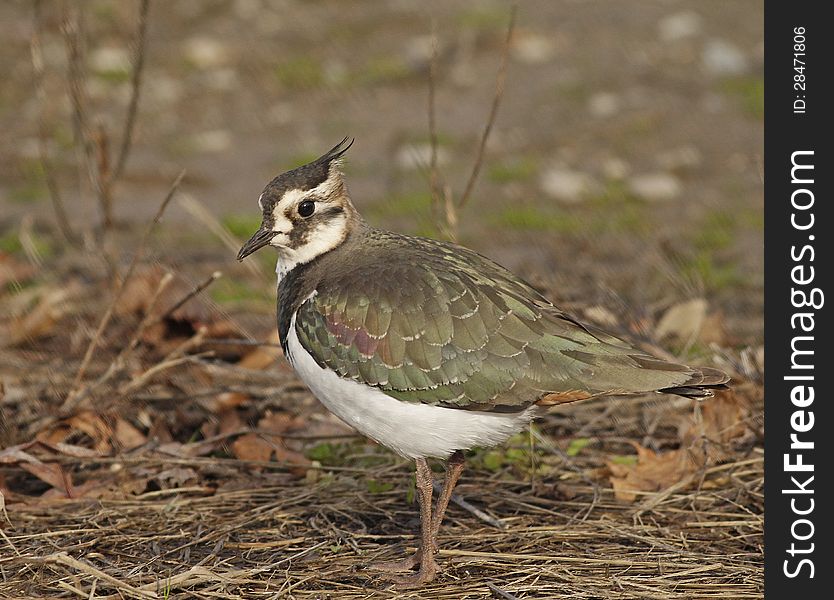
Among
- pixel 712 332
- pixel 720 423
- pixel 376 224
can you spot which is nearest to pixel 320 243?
pixel 720 423

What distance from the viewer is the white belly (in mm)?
4730

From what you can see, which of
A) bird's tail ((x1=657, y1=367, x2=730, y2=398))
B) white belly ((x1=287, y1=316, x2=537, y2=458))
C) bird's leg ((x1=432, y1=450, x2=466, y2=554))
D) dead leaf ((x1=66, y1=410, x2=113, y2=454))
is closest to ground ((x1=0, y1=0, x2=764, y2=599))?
dead leaf ((x1=66, y1=410, x2=113, y2=454))

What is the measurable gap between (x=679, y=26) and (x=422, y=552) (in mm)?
10847

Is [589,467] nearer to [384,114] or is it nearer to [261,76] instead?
[384,114]

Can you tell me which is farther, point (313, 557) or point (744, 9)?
point (744, 9)

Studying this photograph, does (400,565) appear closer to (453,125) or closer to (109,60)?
(453,125)

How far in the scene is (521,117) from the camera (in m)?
12.3

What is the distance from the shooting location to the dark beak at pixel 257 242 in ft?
16.9

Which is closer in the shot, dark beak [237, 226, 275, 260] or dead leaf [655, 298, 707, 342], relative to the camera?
dark beak [237, 226, 275, 260]

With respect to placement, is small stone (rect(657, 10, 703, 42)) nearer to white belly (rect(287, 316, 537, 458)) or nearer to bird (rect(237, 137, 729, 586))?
bird (rect(237, 137, 729, 586))

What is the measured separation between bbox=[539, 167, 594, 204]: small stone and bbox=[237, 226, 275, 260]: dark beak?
6001 mm
